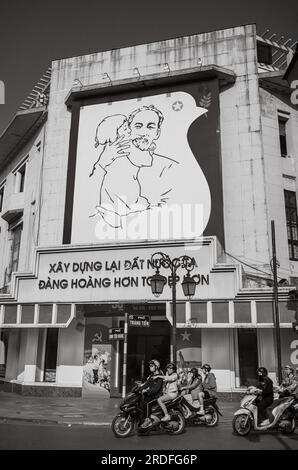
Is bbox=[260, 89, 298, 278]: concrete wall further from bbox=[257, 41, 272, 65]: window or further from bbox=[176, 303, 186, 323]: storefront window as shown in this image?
bbox=[176, 303, 186, 323]: storefront window

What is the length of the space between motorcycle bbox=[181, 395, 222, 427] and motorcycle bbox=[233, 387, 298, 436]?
161 centimetres

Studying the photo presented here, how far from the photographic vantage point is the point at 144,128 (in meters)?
22.1

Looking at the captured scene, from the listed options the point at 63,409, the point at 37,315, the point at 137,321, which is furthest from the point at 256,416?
the point at 37,315

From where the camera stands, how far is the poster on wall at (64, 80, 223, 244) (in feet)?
66.5

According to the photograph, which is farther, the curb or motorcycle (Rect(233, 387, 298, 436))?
the curb

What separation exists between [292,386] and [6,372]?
16.1 metres

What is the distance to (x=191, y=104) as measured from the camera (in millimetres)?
21703

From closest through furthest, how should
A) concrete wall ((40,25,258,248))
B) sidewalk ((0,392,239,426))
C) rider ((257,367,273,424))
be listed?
rider ((257,367,273,424)) → sidewalk ((0,392,239,426)) → concrete wall ((40,25,258,248))

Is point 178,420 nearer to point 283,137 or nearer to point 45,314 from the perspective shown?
point 45,314

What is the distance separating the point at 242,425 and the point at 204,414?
1.86 meters

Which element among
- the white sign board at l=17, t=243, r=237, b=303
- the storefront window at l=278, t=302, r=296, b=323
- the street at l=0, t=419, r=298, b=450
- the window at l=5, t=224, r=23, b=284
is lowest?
the street at l=0, t=419, r=298, b=450

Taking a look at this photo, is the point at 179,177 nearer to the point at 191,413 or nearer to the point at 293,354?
the point at 293,354

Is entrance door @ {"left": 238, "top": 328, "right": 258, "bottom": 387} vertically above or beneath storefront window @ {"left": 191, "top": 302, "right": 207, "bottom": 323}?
beneath

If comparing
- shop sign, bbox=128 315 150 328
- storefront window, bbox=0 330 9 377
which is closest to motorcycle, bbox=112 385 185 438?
shop sign, bbox=128 315 150 328
